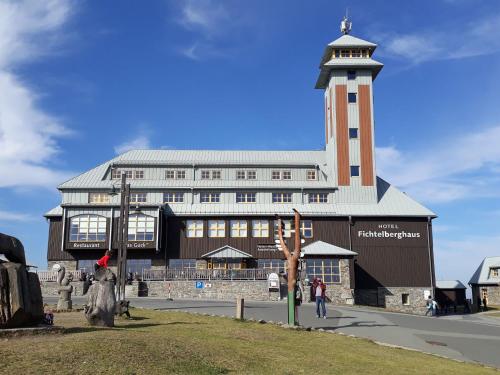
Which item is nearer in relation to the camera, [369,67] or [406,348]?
[406,348]

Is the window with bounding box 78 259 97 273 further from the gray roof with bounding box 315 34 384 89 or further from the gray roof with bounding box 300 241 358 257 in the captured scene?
the gray roof with bounding box 315 34 384 89

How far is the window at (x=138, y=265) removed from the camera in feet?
152

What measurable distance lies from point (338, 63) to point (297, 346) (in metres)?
41.0

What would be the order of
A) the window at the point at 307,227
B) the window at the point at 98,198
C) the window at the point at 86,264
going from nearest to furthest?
the window at the point at 86,264 → the window at the point at 307,227 → the window at the point at 98,198

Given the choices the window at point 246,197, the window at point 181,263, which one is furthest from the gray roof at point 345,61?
the window at point 181,263

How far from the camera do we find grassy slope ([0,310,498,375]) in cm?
962

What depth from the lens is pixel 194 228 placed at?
157 ft

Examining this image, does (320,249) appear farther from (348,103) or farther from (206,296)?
(348,103)

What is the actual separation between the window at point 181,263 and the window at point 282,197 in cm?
973

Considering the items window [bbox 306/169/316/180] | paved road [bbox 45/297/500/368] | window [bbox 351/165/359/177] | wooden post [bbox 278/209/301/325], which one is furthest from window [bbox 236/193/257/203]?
wooden post [bbox 278/209/301/325]

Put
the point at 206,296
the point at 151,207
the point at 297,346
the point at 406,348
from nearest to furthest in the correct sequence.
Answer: the point at 297,346 → the point at 406,348 → the point at 206,296 → the point at 151,207

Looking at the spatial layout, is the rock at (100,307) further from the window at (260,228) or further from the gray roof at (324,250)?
the window at (260,228)

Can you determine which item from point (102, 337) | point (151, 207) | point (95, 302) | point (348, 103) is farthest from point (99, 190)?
point (102, 337)

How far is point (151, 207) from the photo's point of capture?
151 feet
